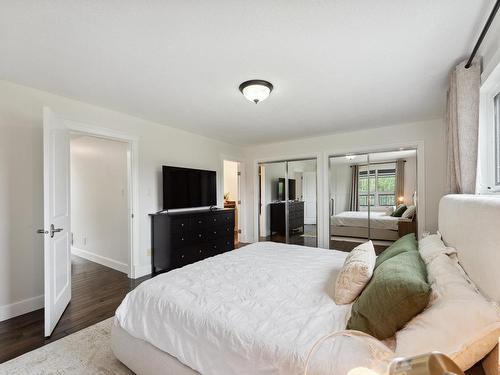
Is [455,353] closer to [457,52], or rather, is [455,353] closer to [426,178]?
[457,52]

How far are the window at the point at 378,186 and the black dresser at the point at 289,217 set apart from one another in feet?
4.08

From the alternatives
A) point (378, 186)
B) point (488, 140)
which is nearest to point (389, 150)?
point (378, 186)

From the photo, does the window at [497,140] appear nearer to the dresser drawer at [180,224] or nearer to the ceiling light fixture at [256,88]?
the ceiling light fixture at [256,88]

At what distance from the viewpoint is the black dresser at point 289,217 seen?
17.0 ft

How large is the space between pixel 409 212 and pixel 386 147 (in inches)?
45.7

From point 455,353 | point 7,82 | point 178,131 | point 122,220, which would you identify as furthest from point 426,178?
point 7,82

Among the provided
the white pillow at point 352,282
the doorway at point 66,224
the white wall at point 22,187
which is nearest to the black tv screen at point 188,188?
the doorway at point 66,224

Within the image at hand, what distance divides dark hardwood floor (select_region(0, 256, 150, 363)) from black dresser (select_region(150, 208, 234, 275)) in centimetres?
44

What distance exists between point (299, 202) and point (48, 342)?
4.31 m

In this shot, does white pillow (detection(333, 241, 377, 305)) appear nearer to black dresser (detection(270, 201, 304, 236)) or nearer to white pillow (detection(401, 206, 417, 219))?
white pillow (detection(401, 206, 417, 219))

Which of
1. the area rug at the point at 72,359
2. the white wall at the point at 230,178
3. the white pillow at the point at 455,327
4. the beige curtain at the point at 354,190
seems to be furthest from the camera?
the white wall at the point at 230,178

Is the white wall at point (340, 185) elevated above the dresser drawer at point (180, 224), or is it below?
above

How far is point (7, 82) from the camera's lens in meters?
2.39

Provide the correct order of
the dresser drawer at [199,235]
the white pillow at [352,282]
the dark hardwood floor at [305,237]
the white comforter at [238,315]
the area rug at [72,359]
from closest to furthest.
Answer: the white comforter at [238,315]
the white pillow at [352,282]
the area rug at [72,359]
the dresser drawer at [199,235]
the dark hardwood floor at [305,237]
